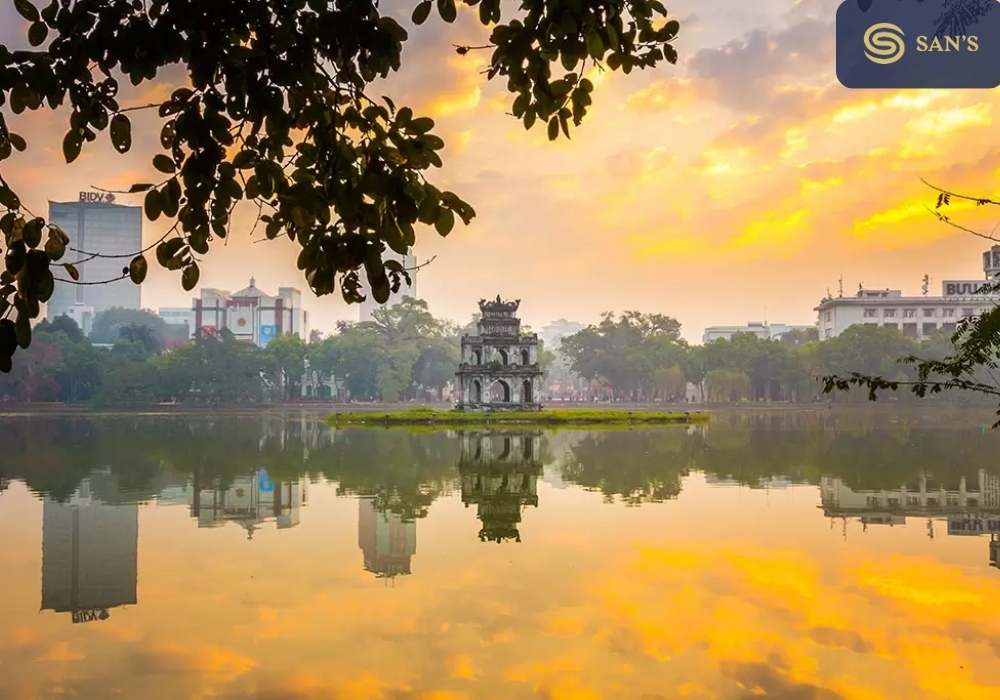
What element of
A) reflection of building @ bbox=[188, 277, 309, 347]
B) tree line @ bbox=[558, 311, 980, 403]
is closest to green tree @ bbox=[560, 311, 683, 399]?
tree line @ bbox=[558, 311, 980, 403]

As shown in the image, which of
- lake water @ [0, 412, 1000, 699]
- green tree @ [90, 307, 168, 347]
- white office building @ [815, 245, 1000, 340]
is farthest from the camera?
green tree @ [90, 307, 168, 347]

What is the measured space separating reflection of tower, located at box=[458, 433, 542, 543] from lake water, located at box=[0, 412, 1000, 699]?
0.57 feet

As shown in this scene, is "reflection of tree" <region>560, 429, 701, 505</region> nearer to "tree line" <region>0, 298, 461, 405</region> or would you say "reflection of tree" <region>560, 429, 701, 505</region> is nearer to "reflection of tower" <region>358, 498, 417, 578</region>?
"reflection of tower" <region>358, 498, 417, 578</region>

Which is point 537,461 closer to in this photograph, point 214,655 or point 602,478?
point 602,478

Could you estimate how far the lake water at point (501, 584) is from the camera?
7.36m

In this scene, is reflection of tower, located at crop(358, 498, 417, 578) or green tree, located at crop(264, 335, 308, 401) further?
green tree, located at crop(264, 335, 308, 401)

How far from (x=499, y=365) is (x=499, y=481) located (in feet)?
116

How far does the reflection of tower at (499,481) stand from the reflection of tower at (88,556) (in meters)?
5.42

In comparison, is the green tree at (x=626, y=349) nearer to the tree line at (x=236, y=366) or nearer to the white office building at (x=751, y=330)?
the tree line at (x=236, y=366)

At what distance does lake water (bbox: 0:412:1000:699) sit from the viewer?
7.36 meters

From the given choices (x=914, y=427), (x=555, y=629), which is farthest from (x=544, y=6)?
(x=914, y=427)

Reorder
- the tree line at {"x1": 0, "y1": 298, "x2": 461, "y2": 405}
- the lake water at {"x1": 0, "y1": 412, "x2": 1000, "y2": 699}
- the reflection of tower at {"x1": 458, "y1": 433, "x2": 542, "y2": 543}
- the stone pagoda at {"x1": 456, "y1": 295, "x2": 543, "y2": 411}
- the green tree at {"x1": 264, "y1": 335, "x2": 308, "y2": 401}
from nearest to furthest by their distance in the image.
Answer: the lake water at {"x1": 0, "y1": 412, "x2": 1000, "y2": 699} → the reflection of tower at {"x1": 458, "y1": 433, "x2": 542, "y2": 543} → the stone pagoda at {"x1": 456, "y1": 295, "x2": 543, "y2": 411} → the tree line at {"x1": 0, "y1": 298, "x2": 461, "y2": 405} → the green tree at {"x1": 264, "y1": 335, "x2": 308, "y2": 401}

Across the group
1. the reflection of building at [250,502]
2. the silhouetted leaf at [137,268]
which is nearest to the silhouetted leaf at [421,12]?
the silhouetted leaf at [137,268]

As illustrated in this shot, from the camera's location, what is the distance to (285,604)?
31.2 feet
